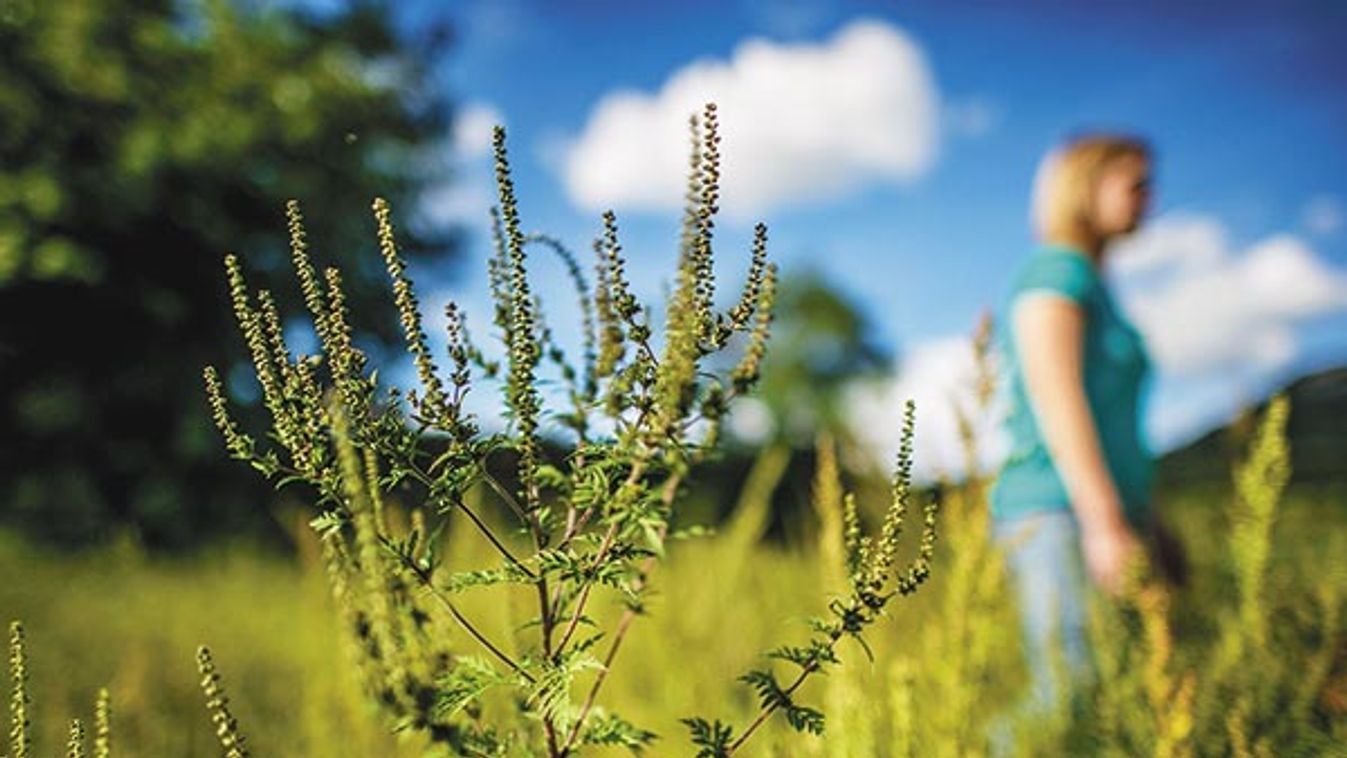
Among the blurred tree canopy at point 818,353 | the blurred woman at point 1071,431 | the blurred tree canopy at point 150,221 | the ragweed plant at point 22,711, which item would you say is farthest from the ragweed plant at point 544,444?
the blurred tree canopy at point 818,353

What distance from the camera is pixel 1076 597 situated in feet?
12.6

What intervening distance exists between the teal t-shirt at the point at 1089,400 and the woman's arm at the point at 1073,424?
0.08 m

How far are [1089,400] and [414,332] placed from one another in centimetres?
332

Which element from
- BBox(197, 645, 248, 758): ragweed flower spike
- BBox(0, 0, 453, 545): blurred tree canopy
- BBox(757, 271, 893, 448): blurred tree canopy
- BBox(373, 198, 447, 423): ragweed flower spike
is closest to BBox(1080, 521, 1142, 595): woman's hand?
BBox(373, 198, 447, 423): ragweed flower spike

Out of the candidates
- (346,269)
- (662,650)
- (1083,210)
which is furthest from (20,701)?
(346,269)

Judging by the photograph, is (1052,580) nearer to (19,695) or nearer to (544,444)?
(544,444)

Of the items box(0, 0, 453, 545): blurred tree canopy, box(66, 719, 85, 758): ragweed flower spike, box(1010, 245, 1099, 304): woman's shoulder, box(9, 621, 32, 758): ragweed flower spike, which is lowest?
box(66, 719, 85, 758): ragweed flower spike

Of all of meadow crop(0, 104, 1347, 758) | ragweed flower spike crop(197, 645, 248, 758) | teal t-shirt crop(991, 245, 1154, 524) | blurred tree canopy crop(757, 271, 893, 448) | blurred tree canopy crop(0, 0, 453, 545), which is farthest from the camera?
blurred tree canopy crop(757, 271, 893, 448)

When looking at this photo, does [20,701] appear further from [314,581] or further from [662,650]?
[314,581]

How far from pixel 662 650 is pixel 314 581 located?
117cm

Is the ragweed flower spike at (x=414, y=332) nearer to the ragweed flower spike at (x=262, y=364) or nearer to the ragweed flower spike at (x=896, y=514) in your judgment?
the ragweed flower spike at (x=262, y=364)

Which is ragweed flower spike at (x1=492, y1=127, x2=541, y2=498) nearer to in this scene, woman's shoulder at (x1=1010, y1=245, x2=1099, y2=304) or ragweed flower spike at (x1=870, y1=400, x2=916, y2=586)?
ragweed flower spike at (x1=870, y1=400, x2=916, y2=586)

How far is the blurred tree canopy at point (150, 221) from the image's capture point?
17.1 m

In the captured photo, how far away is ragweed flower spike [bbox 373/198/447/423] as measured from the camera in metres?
1.11
